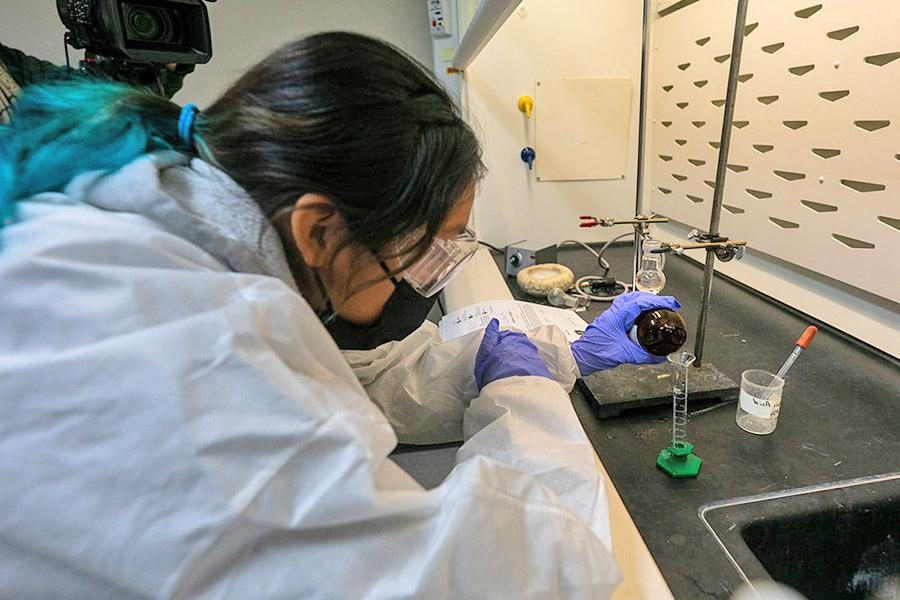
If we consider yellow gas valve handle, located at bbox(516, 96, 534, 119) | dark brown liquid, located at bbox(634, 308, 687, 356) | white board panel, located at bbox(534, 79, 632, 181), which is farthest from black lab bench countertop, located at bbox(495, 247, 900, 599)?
yellow gas valve handle, located at bbox(516, 96, 534, 119)

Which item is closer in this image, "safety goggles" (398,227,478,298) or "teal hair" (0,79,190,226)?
"teal hair" (0,79,190,226)

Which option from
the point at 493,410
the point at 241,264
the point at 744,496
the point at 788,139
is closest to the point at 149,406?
the point at 241,264

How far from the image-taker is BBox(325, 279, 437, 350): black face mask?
35.0 inches

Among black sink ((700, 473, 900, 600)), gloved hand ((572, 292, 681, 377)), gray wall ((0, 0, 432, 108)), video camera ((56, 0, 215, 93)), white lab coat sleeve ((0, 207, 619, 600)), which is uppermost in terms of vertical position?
gray wall ((0, 0, 432, 108))

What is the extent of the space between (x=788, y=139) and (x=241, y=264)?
1224 mm

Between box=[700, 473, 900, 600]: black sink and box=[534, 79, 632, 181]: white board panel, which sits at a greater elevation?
box=[534, 79, 632, 181]: white board panel

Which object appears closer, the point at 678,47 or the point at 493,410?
the point at 493,410

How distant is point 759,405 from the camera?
31.8 inches

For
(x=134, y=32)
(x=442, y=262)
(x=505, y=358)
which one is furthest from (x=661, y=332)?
(x=134, y=32)

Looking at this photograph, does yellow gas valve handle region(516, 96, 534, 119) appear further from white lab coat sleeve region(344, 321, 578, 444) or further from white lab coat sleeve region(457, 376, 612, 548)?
white lab coat sleeve region(457, 376, 612, 548)

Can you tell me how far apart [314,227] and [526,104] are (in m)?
1.50

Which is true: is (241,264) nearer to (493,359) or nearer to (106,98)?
(106,98)

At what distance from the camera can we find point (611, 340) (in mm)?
988

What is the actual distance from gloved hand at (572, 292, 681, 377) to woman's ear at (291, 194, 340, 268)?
0.60 m
